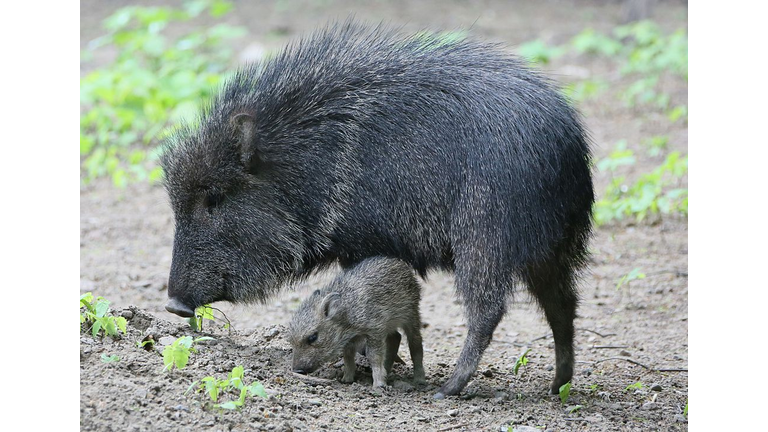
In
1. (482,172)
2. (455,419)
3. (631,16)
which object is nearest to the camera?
(455,419)

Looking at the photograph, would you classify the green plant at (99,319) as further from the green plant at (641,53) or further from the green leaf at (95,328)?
the green plant at (641,53)

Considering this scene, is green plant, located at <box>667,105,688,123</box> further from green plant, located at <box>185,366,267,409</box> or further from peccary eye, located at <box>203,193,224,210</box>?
green plant, located at <box>185,366,267,409</box>

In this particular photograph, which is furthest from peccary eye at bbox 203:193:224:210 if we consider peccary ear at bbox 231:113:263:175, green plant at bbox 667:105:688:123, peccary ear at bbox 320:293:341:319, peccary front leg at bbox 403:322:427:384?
green plant at bbox 667:105:688:123

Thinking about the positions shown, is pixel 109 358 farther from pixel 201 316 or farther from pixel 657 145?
pixel 657 145

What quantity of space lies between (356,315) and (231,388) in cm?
87

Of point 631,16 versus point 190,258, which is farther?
point 631,16

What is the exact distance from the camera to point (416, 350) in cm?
452

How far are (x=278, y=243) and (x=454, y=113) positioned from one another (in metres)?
1.13

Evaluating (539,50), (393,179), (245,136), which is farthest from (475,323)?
(539,50)

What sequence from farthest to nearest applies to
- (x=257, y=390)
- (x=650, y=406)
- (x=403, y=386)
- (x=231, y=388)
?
(x=403, y=386), (x=650, y=406), (x=231, y=388), (x=257, y=390)

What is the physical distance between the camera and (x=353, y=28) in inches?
195

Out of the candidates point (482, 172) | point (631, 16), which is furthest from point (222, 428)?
point (631, 16)

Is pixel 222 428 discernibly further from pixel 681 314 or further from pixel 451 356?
pixel 681 314
